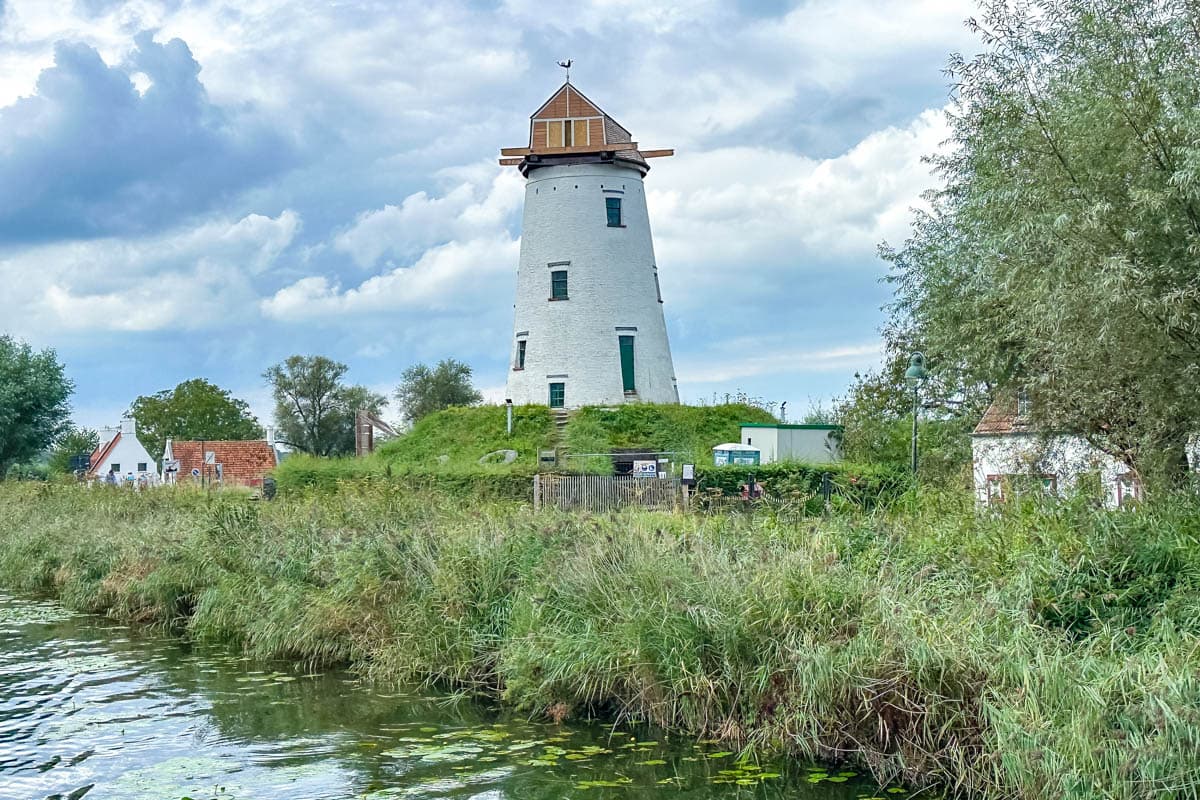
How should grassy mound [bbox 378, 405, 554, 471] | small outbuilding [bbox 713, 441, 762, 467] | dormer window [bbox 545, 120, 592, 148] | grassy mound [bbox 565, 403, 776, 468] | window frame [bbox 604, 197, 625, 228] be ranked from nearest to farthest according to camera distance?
small outbuilding [bbox 713, 441, 762, 467], grassy mound [bbox 565, 403, 776, 468], grassy mound [bbox 378, 405, 554, 471], window frame [bbox 604, 197, 625, 228], dormer window [bbox 545, 120, 592, 148]

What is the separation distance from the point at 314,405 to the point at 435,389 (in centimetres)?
1051

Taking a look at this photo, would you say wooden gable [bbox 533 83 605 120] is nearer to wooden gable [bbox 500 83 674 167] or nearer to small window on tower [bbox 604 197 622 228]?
wooden gable [bbox 500 83 674 167]

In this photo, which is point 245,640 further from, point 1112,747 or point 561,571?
point 1112,747

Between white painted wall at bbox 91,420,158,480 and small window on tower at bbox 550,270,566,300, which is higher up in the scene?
small window on tower at bbox 550,270,566,300

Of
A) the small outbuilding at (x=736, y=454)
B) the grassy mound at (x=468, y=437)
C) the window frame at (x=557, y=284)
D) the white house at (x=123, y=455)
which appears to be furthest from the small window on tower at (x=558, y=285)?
the white house at (x=123, y=455)

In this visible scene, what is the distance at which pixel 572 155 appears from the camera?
41625mm

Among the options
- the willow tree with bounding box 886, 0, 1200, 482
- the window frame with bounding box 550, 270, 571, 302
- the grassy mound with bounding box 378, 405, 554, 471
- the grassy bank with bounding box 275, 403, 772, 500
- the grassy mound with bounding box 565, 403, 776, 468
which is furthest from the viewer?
the window frame with bounding box 550, 270, 571, 302

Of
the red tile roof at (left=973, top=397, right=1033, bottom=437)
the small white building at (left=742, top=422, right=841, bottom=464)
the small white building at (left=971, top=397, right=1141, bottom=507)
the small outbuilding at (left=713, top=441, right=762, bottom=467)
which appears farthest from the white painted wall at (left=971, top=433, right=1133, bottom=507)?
the small white building at (left=742, top=422, right=841, bottom=464)

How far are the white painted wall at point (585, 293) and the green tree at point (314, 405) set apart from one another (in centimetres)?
3513

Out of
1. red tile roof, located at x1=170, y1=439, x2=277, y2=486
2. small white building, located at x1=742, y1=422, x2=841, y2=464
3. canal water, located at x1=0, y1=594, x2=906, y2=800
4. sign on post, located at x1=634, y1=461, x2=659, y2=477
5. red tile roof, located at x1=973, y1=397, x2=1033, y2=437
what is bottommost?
canal water, located at x1=0, y1=594, x2=906, y2=800

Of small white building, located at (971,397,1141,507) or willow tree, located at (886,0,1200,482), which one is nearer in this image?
willow tree, located at (886,0,1200,482)

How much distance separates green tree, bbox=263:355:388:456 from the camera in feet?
247

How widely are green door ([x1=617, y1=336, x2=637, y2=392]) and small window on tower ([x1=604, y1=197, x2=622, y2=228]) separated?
4149 mm

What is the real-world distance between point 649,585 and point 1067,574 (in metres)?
3.93
